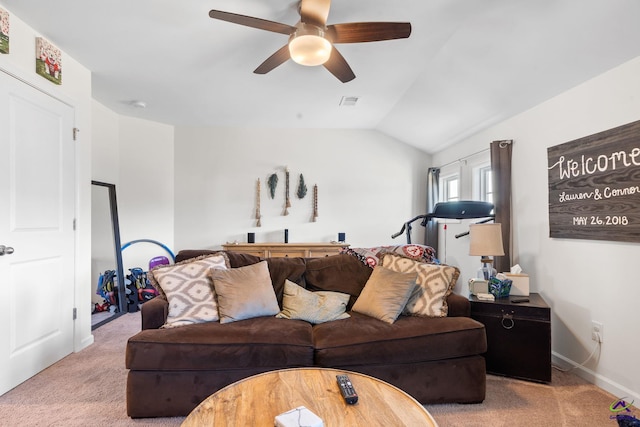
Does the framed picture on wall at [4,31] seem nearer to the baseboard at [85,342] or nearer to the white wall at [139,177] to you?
the white wall at [139,177]

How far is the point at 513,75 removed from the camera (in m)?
2.61

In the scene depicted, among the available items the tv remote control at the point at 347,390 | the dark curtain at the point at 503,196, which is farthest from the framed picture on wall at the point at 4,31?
the dark curtain at the point at 503,196

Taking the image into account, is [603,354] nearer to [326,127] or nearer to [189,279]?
[189,279]

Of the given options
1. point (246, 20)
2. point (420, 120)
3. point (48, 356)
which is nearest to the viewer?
point (246, 20)

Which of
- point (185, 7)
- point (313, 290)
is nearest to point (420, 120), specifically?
point (313, 290)

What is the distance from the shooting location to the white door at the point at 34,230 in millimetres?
2201

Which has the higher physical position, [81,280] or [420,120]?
[420,120]

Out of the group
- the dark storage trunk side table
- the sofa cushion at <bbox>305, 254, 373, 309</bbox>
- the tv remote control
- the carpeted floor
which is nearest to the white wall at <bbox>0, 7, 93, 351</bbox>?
the carpeted floor

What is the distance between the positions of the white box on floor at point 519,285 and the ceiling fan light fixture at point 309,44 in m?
2.15

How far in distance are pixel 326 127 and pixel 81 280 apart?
351 centimetres

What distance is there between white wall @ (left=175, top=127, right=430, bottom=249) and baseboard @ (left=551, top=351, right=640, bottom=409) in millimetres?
2579

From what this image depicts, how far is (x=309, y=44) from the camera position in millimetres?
1866

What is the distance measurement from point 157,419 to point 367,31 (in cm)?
252

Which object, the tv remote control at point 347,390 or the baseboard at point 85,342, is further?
the baseboard at point 85,342
